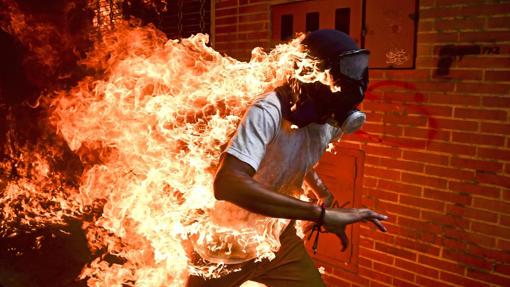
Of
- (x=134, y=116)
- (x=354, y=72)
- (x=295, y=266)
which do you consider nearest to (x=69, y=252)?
(x=134, y=116)

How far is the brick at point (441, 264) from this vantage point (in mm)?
4078

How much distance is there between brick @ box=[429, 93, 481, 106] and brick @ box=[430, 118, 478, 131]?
0.17 metres

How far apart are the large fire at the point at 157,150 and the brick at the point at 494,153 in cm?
199

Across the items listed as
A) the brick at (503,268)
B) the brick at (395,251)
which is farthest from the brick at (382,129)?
the brick at (503,268)

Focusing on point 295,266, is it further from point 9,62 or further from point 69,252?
point 9,62

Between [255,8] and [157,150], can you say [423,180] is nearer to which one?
[157,150]

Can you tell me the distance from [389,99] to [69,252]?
202 inches

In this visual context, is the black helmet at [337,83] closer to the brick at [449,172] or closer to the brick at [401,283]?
the brick at [449,172]

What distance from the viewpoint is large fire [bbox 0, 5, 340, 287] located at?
138 inches

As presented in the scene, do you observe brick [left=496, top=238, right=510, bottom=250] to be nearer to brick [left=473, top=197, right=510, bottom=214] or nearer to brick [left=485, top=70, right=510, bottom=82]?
brick [left=473, top=197, right=510, bottom=214]

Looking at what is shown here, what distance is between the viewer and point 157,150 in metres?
4.87

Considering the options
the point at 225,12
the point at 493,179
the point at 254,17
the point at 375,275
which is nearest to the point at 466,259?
the point at 493,179

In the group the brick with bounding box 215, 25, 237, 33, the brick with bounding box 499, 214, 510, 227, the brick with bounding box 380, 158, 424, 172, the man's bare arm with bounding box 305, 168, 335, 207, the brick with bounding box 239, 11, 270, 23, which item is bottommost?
the brick with bounding box 499, 214, 510, 227

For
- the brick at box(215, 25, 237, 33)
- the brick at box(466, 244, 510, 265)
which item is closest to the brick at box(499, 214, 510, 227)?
the brick at box(466, 244, 510, 265)
